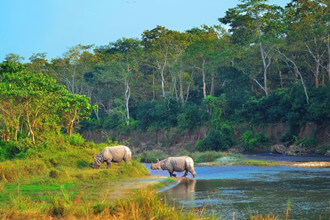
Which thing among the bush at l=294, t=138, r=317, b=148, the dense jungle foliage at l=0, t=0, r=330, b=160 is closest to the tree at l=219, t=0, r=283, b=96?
the dense jungle foliage at l=0, t=0, r=330, b=160

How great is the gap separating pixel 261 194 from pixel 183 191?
296cm

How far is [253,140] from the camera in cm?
4581

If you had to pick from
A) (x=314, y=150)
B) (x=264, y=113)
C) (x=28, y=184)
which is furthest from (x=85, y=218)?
(x=264, y=113)

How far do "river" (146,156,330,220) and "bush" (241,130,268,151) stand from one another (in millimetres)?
17694

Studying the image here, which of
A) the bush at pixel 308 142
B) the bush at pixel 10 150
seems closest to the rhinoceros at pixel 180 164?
the bush at pixel 10 150

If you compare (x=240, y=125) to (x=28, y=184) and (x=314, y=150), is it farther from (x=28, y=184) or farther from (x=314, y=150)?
(x=28, y=184)

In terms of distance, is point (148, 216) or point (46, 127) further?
point (46, 127)

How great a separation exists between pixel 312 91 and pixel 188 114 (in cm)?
1462

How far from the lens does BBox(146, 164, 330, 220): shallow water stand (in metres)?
14.5

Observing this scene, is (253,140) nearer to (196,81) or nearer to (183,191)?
(196,81)

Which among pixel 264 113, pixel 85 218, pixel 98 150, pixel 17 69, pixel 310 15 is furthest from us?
pixel 264 113

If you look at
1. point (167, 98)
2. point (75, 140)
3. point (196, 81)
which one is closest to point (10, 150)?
point (75, 140)

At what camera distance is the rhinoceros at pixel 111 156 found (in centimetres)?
2512

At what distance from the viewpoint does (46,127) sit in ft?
96.7
